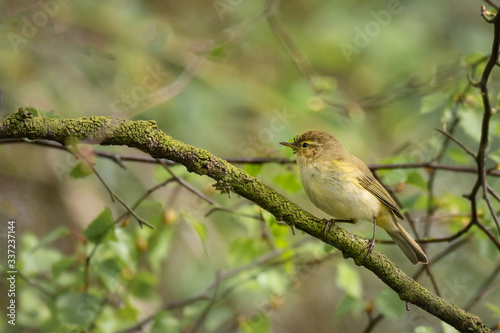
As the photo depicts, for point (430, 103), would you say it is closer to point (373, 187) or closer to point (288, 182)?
point (373, 187)

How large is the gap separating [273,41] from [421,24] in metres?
2.21

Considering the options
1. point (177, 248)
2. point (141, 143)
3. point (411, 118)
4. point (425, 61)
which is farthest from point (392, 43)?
point (141, 143)

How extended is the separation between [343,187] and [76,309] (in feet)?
5.93

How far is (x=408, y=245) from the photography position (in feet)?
12.2

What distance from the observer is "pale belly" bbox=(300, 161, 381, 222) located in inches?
134

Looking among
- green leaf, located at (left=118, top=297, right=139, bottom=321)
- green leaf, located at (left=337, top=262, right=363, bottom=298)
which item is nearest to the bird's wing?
green leaf, located at (left=337, top=262, right=363, bottom=298)

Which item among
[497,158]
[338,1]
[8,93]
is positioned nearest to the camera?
[497,158]

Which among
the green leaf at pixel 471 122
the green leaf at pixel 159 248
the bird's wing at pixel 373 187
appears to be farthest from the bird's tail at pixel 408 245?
the green leaf at pixel 159 248

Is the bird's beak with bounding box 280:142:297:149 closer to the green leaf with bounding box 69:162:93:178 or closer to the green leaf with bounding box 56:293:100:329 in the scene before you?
the green leaf with bounding box 69:162:93:178

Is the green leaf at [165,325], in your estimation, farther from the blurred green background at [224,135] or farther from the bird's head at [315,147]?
the bird's head at [315,147]

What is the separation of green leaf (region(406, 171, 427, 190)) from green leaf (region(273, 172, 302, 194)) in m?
0.74

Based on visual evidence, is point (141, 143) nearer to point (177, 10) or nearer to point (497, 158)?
point (497, 158)

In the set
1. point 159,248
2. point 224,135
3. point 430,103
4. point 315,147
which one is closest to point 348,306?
point 315,147

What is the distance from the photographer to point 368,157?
730 centimetres
